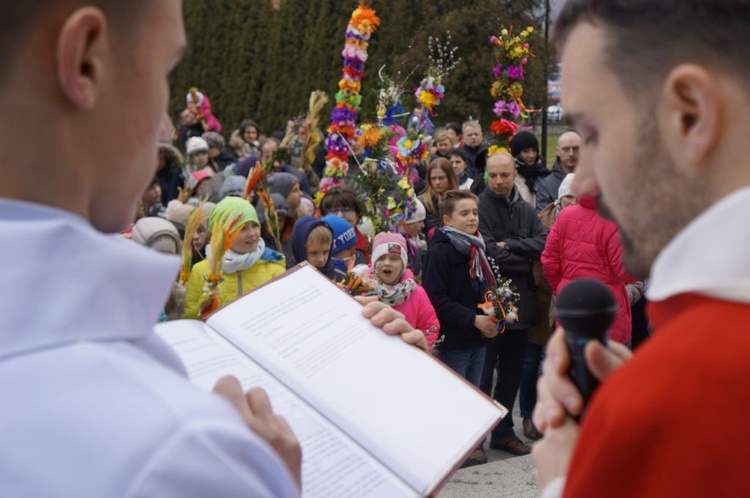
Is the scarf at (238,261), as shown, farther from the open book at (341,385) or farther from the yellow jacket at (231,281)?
the open book at (341,385)

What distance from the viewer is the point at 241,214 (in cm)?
440

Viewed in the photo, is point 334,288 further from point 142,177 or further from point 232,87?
point 232,87

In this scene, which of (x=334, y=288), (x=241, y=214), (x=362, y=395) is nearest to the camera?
(x=362, y=395)

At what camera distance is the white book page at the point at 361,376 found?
1.66 m

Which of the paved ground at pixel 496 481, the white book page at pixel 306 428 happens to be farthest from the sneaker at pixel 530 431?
the white book page at pixel 306 428

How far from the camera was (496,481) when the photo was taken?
204 inches

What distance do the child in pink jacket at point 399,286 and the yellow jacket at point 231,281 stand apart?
0.52 metres

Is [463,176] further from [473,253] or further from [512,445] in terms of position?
[512,445]

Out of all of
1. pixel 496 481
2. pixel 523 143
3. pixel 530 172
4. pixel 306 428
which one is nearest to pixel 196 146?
pixel 523 143

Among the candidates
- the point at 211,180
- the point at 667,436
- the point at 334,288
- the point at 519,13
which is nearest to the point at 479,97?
the point at 519,13

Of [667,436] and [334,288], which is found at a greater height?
[667,436]

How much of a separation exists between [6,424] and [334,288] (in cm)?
125

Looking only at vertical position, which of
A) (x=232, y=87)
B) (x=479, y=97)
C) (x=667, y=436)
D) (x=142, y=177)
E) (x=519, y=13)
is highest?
(x=142, y=177)

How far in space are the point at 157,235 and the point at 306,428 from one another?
11.5 ft
